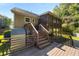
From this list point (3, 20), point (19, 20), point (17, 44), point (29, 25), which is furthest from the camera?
point (29, 25)

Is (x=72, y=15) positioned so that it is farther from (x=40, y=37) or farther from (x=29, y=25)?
(x=29, y=25)

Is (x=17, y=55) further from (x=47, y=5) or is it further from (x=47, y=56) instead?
(x=47, y=5)

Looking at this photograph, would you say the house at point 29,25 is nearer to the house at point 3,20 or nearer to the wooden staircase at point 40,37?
the wooden staircase at point 40,37

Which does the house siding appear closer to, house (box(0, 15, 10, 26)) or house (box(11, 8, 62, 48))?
house (box(11, 8, 62, 48))

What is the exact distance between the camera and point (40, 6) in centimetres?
362

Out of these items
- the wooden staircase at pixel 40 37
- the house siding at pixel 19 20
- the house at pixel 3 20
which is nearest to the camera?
the house at pixel 3 20

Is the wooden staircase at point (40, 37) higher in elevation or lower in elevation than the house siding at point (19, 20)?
lower

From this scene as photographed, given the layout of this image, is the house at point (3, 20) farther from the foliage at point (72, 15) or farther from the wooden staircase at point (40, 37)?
the foliage at point (72, 15)

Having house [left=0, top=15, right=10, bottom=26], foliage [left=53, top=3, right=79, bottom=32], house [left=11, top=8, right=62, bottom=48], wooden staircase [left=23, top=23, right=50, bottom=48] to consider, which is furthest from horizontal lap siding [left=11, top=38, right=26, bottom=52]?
foliage [left=53, top=3, right=79, bottom=32]

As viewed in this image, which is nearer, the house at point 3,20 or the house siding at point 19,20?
the house at point 3,20

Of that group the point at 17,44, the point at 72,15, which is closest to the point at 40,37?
the point at 17,44

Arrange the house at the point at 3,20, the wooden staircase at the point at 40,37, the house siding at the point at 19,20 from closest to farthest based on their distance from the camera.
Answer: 1. the house at the point at 3,20
2. the house siding at the point at 19,20
3. the wooden staircase at the point at 40,37

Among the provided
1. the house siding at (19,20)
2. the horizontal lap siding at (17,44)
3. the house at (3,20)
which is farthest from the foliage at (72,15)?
the house at (3,20)

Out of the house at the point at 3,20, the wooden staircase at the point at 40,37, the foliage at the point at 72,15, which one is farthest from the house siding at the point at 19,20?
the foliage at the point at 72,15
